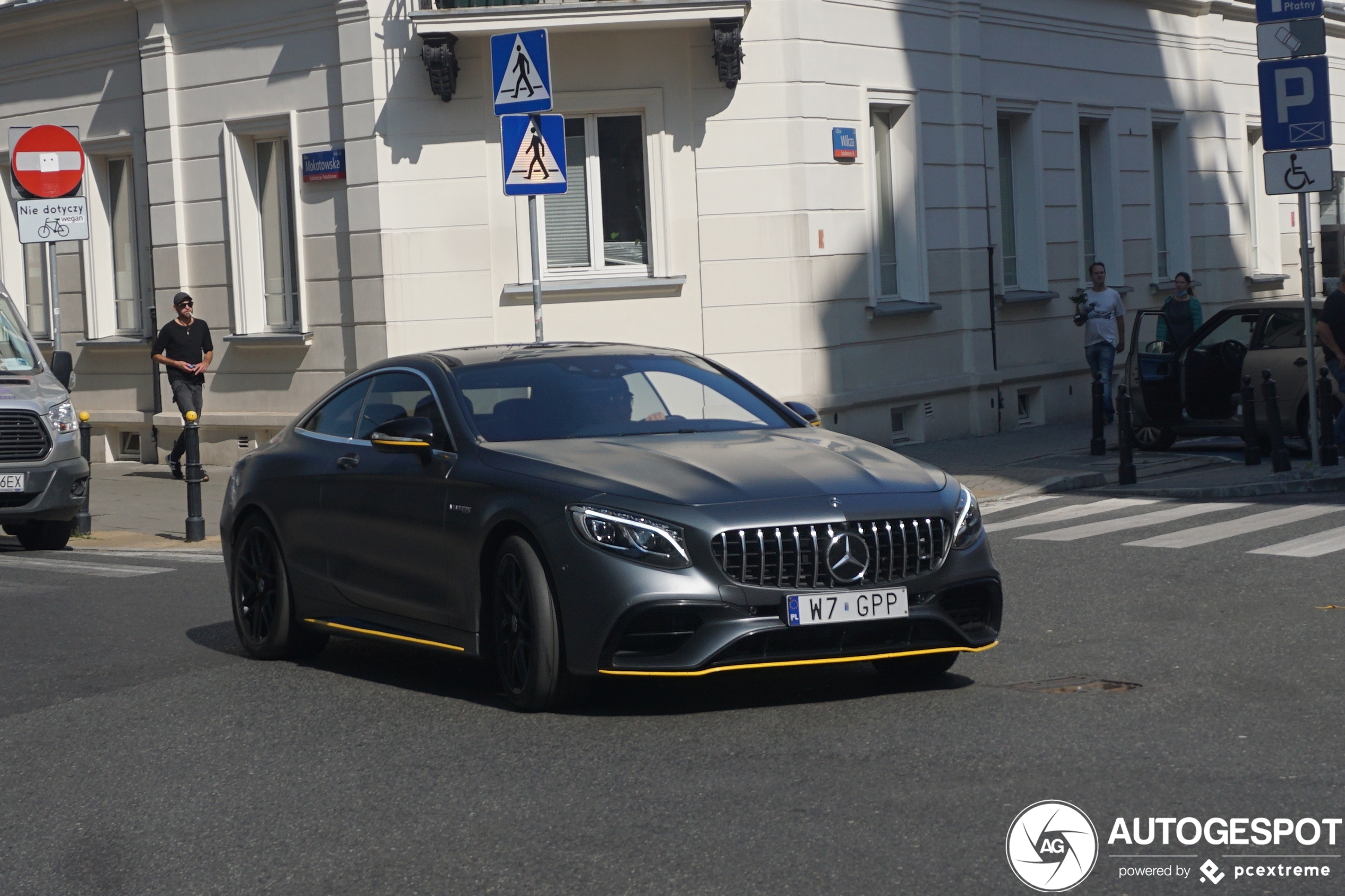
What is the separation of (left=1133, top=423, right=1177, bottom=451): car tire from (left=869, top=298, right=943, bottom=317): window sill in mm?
2819

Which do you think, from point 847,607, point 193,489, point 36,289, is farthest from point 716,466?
point 36,289

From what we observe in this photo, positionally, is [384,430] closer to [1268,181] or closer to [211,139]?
[1268,181]

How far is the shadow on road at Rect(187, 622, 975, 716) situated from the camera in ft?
22.8

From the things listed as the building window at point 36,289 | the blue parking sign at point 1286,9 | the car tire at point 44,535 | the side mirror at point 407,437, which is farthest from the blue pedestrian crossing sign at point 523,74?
the building window at point 36,289

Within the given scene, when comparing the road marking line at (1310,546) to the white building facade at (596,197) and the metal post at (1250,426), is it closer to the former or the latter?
the metal post at (1250,426)

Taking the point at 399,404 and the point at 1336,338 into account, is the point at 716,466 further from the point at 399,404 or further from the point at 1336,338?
the point at 1336,338

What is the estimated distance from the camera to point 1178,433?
1819 cm

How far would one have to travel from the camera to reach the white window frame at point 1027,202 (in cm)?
2253

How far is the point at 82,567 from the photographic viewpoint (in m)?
12.7

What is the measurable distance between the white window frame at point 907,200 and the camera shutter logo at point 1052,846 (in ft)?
49.6

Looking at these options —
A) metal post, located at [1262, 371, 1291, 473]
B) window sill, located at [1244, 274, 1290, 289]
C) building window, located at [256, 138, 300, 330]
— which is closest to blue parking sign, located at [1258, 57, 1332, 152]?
metal post, located at [1262, 371, 1291, 473]

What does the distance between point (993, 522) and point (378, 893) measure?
9.02 m

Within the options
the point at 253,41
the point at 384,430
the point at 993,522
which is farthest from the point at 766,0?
the point at 384,430

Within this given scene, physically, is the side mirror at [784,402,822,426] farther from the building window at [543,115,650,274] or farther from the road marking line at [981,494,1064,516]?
the building window at [543,115,650,274]
